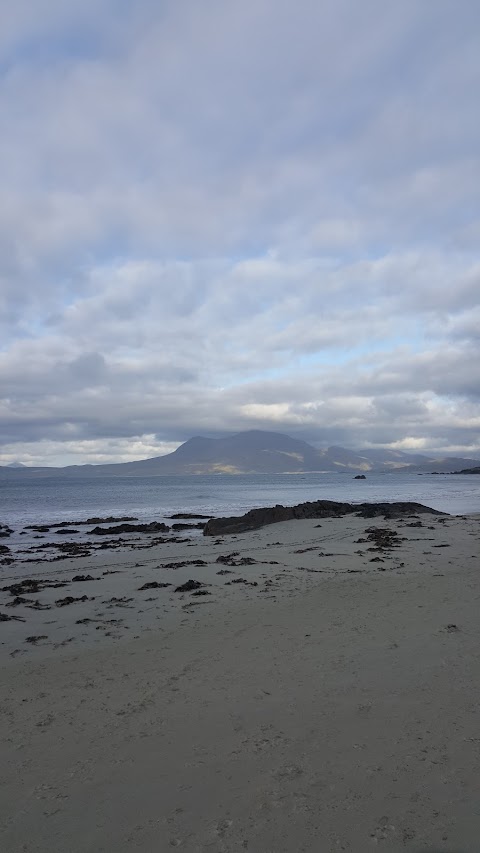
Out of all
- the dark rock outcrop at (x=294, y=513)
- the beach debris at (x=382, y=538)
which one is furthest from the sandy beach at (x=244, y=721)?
the dark rock outcrop at (x=294, y=513)

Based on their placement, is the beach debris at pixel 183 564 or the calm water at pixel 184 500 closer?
the beach debris at pixel 183 564

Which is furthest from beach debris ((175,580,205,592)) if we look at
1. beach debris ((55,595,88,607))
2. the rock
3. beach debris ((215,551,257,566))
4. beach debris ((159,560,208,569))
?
the rock

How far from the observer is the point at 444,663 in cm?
646

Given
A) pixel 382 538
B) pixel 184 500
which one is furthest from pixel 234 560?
pixel 184 500

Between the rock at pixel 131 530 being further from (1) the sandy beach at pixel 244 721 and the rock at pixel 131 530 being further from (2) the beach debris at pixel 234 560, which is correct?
(1) the sandy beach at pixel 244 721

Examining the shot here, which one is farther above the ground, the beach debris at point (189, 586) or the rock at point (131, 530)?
the beach debris at point (189, 586)

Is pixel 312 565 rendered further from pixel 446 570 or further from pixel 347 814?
pixel 347 814

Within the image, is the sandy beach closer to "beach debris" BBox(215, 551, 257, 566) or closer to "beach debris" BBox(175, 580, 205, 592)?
"beach debris" BBox(175, 580, 205, 592)

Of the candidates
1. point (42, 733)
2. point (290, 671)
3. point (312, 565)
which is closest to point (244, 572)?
point (312, 565)

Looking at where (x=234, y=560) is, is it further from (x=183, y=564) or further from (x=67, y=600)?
(x=67, y=600)

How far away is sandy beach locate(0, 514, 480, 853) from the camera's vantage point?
3.65 metres

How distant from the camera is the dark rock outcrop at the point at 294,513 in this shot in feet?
84.7

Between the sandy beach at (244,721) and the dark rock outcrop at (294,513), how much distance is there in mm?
14568

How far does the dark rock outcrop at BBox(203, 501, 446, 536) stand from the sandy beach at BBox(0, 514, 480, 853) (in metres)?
14.6
